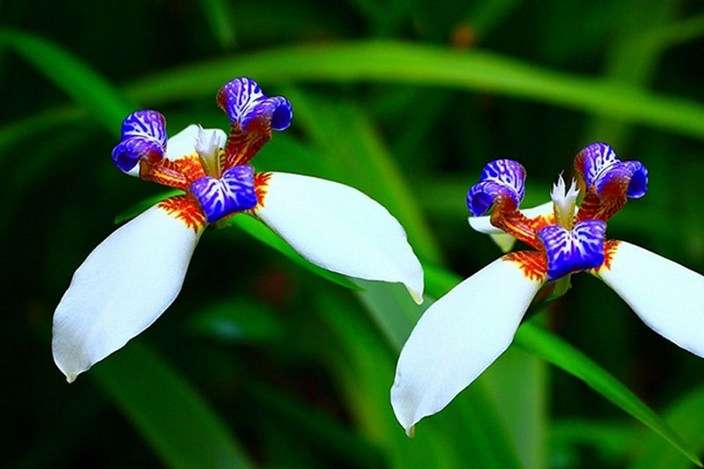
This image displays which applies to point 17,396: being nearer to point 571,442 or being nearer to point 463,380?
point 571,442

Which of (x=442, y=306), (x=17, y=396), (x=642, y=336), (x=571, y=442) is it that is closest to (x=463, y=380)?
(x=442, y=306)

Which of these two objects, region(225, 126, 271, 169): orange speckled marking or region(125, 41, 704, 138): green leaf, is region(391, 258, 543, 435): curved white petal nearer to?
region(225, 126, 271, 169): orange speckled marking

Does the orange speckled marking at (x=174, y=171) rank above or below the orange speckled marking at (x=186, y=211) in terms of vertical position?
above

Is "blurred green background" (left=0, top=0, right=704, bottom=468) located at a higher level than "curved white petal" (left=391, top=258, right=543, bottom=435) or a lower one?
higher

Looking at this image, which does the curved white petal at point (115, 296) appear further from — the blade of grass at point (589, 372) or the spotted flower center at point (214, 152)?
the blade of grass at point (589, 372)

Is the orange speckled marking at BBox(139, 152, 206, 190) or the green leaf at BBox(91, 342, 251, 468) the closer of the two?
the orange speckled marking at BBox(139, 152, 206, 190)

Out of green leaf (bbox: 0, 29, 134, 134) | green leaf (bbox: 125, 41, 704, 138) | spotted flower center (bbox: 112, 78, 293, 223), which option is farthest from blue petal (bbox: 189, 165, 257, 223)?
green leaf (bbox: 125, 41, 704, 138)

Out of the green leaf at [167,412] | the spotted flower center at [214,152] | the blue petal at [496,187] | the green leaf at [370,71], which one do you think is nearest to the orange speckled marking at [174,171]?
the spotted flower center at [214,152]
